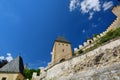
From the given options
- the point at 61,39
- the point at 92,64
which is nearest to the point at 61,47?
the point at 61,39

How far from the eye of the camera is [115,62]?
1602 centimetres

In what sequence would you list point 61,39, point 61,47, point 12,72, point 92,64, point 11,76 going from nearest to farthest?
point 92,64
point 11,76
point 12,72
point 61,47
point 61,39

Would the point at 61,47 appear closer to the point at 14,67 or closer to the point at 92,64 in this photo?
the point at 14,67

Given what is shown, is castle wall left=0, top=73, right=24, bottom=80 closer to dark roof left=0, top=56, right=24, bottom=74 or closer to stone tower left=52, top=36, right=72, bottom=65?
dark roof left=0, top=56, right=24, bottom=74

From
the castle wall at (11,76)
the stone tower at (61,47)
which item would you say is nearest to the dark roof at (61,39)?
the stone tower at (61,47)

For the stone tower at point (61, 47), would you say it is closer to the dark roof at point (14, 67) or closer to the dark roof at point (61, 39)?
the dark roof at point (61, 39)

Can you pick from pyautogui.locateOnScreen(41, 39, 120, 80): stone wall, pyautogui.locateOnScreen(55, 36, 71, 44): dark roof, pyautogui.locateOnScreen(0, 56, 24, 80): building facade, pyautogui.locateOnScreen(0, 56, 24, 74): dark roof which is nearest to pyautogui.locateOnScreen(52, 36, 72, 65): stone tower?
pyautogui.locateOnScreen(55, 36, 71, 44): dark roof

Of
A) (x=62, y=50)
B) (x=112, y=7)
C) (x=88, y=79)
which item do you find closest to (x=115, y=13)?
(x=112, y=7)

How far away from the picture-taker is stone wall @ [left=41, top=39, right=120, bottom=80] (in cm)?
1606

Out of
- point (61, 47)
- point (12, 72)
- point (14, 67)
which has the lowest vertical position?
point (12, 72)

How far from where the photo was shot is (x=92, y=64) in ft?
59.9

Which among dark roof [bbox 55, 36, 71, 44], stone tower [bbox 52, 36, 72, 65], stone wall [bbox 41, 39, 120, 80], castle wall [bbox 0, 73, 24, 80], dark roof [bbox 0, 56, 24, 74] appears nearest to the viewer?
stone wall [bbox 41, 39, 120, 80]

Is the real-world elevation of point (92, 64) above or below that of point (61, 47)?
below

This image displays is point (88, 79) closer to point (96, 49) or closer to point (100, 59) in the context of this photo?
point (100, 59)
